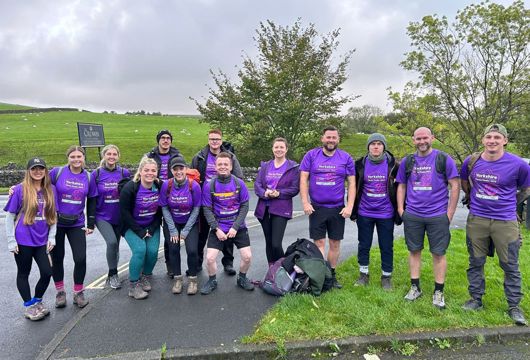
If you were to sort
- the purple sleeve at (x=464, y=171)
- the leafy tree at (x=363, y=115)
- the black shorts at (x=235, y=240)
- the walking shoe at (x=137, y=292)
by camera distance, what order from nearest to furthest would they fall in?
the purple sleeve at (x=464, y=171) < the walking shoe at (x=137, y=292) < the black shorts at (x=235, y=240) < the leafy tree at (x=363, y=115)

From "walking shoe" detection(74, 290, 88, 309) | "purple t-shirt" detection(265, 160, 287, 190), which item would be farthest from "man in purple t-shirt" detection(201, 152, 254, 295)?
"walking shoe" detection(74, 290, 88, 309)

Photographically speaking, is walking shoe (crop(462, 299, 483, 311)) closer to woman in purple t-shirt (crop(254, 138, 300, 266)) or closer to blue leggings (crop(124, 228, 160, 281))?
woman in purple t-shirt (crop(254, 138, 300, 266))

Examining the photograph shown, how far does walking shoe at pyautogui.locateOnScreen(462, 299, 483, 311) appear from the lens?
4.27 metres

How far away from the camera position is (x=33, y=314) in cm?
428

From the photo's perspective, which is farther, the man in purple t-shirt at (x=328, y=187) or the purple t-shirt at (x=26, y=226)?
the man in purple t-shirt at (x=328, y=187)

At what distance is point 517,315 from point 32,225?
5.64m

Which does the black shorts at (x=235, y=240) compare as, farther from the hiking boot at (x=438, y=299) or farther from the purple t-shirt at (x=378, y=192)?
the hiking boot at (x=438, y=299)

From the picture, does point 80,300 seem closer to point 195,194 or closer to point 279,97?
point 195,194

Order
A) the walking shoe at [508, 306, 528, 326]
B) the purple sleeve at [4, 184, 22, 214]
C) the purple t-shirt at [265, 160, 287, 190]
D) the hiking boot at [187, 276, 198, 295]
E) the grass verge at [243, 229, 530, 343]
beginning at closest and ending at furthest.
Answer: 1. the grass verge at [243, 229, 530, 343]
2. the walking shoe at [508, 306, 528, 326]
3. the purple sleeve at [4, 184, 22, 214]
4. the hiking boot at [187, 276, 198, 295]
5. the purple t-shirt at [265, 160, 287, 190]

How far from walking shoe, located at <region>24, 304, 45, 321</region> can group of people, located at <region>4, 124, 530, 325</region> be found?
1 centimetres

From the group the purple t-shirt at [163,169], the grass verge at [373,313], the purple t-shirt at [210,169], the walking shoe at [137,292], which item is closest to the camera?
the grass verge at [373,313]

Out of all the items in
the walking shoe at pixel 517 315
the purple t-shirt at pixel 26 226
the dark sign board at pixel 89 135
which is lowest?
the walking shoe at pixel 517 315

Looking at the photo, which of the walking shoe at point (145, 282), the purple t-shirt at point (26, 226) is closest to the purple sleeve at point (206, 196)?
the walking shoe at point (145, 282)

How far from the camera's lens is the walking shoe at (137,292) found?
478 centimetres
